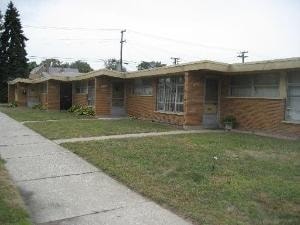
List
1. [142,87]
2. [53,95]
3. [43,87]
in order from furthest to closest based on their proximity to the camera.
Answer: [43,87], [53,95], [142,87]

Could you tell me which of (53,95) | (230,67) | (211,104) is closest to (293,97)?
(230,67)

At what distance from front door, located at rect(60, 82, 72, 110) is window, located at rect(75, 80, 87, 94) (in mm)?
2637

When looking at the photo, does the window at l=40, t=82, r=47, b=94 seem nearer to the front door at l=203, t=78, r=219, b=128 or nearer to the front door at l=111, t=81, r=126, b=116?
the front door at l=111, t=81, r=126, b=116

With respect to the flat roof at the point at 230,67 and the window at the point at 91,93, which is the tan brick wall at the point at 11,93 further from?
the flat roof at the point at 230,67

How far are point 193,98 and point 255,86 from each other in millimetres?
2680

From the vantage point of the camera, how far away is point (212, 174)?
757cm

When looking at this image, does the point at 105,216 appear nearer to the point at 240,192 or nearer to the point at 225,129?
the point at 240,192

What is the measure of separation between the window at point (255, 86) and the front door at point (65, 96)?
60.6 feet

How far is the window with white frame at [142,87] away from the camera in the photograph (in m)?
21.5

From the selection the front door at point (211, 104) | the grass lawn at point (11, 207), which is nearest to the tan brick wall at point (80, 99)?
the front door at point (211, 104)

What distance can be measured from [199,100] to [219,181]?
10.3 m

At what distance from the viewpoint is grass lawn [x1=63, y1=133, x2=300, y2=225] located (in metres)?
5.47

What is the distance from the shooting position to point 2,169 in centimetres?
777

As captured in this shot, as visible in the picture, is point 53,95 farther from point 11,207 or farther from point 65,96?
point 11,207
